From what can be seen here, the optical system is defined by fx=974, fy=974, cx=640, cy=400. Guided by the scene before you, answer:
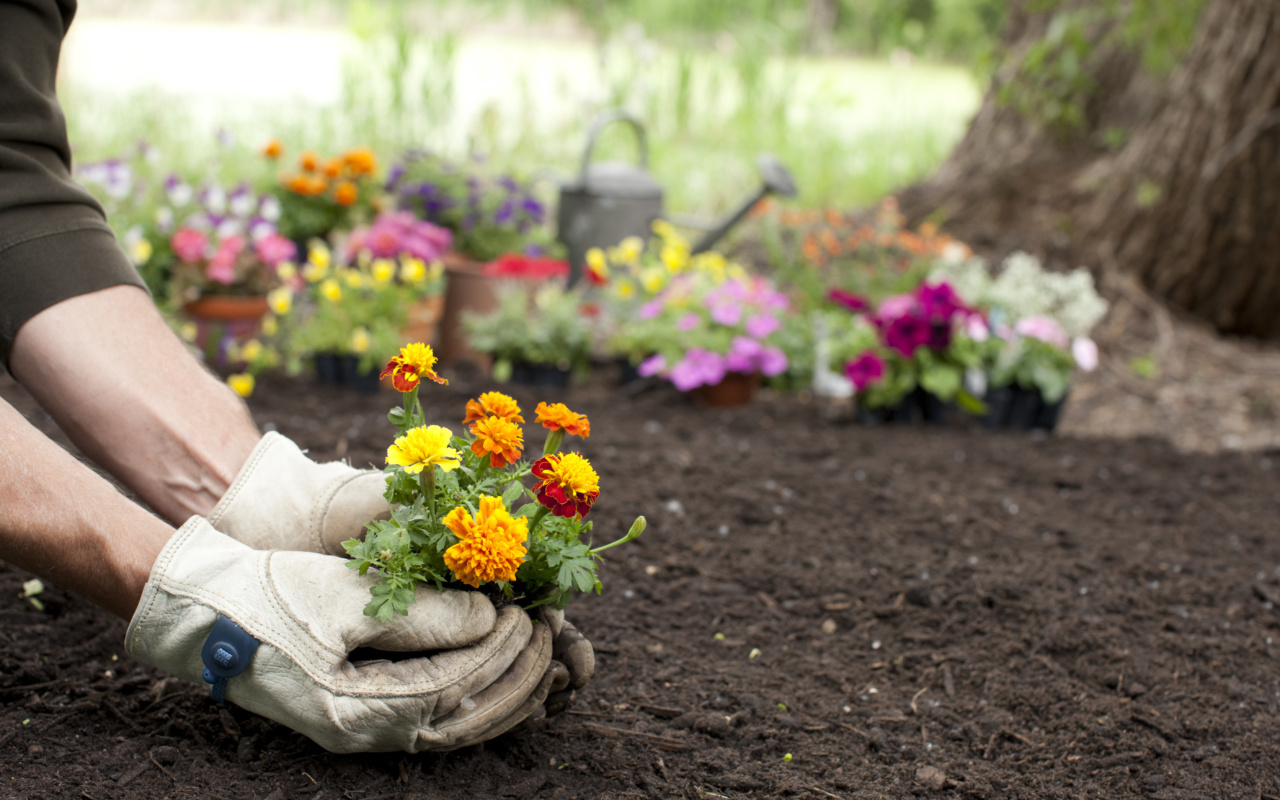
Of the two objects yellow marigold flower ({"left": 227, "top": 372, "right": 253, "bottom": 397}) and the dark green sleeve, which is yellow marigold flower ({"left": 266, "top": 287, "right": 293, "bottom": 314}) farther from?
the dark green sleeve

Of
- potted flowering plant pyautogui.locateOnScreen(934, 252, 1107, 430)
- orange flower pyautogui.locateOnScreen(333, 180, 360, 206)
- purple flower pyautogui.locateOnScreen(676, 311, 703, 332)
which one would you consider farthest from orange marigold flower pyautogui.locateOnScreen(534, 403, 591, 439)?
orange flower pyautogui.locateOnScreen(333, 180, 360, 206)

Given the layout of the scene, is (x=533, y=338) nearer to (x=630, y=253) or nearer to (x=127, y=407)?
(x=630, y=253)

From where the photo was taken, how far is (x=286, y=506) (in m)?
1.35

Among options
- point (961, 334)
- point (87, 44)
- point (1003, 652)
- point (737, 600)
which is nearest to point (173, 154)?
point (961, 334)

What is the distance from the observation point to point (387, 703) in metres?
1.11

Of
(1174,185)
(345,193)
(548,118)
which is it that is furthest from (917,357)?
(548,118)

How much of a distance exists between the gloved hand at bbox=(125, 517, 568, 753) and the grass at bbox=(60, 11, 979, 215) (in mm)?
3472

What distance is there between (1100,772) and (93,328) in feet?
5.00

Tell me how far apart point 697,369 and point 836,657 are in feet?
4.79

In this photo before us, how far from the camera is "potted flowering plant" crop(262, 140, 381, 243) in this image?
348 cm

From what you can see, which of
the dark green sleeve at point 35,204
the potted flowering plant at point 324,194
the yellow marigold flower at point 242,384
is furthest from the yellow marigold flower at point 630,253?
the dark green sleeve at point 35,204

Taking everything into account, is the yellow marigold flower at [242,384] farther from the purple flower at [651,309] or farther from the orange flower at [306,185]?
the purple flower at [651,309]

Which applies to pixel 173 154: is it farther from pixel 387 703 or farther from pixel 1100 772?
pixel 1100 772

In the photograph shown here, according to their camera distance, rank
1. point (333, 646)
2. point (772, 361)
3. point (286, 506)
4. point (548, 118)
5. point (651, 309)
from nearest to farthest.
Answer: point (333, 646) → point (286, 506) → point (772, 361) → point (651, 309) → point (548, 118)
